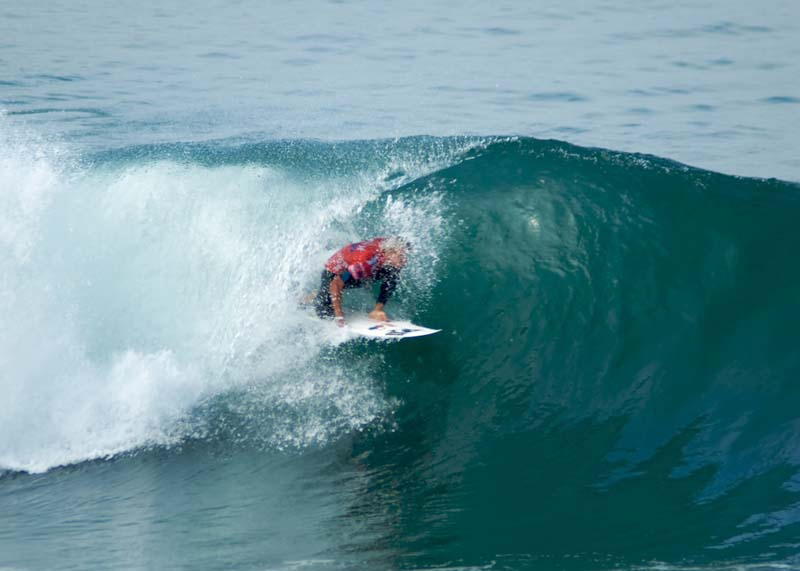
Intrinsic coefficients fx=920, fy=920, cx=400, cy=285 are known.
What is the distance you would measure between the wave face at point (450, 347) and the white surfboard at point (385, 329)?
251 mm

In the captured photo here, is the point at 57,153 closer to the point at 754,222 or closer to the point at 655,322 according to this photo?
the point at 655,322

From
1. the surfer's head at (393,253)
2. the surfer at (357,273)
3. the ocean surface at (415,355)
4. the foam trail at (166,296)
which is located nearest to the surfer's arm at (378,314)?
the surfer at (357,273)

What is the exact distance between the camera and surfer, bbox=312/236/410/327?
29.0ft

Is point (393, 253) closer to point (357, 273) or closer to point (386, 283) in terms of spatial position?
point (386, 283)

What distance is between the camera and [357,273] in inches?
350

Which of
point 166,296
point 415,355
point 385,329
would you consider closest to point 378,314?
point 385,329

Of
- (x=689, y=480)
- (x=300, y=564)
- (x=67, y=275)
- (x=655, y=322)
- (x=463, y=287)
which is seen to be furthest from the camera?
(x=67, y=275)

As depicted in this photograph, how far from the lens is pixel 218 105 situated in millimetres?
18875

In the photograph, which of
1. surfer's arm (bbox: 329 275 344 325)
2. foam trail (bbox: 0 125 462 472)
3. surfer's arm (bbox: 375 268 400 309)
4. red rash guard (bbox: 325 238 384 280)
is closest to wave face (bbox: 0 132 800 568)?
foam trail (bbox: 0 125 462 472)

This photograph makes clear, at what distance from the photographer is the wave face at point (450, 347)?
660 centimetres

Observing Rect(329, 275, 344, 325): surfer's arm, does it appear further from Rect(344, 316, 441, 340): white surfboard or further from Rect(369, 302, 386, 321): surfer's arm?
Rect(369, 302, 386, 321): surfer's arm

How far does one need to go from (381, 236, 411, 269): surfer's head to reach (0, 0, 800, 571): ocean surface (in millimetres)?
444

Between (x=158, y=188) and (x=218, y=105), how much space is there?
25.1ft

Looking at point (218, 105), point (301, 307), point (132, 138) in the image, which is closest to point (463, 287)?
→ point (301, 307)
